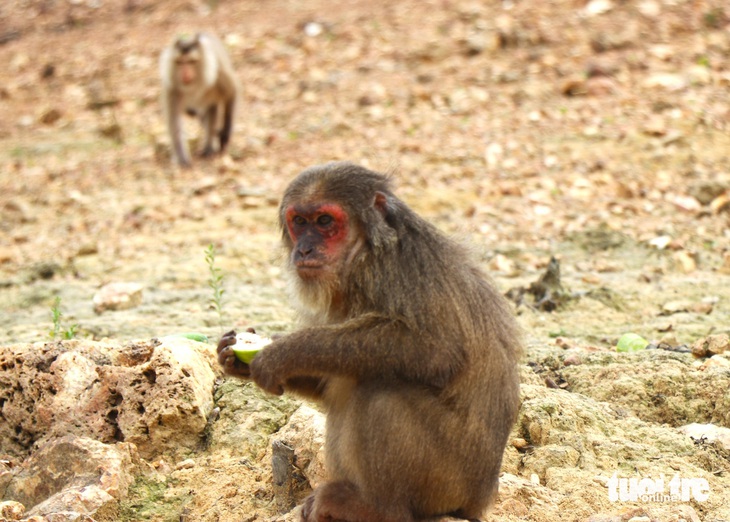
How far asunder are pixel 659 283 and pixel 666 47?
7.27m

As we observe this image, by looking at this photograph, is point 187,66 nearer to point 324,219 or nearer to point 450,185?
point 450,185

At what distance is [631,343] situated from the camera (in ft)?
21.1

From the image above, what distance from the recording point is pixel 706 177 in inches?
421

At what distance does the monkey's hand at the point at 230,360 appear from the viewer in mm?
4676

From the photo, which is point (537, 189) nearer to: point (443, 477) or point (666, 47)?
point (666, 47)

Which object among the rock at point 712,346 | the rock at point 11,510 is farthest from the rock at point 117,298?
the rock at point 712,346

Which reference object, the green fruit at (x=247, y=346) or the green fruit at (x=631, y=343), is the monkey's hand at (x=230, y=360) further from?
the green fruit at (x=631, y=343)

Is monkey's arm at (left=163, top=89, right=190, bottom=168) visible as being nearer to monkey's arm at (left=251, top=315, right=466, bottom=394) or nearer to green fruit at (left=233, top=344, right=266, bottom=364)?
green fruit at (left=233, top=344, right=266, bottom=364)

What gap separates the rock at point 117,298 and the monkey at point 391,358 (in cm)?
352

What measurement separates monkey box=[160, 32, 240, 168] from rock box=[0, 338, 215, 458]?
9.90 metres

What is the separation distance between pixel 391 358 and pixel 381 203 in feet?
2.72

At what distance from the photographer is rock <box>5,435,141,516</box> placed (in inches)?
182

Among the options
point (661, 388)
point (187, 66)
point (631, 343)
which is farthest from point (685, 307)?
point (187, 66)

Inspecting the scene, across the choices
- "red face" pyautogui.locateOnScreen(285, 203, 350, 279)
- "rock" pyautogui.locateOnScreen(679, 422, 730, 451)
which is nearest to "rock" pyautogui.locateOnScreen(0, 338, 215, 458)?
"red face" pyautogui.locateOnScreen(285, 203, 350, 279)
